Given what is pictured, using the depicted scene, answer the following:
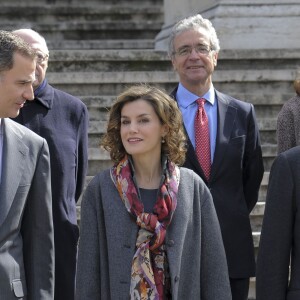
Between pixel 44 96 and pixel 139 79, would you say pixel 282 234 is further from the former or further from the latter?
pixel 139 79

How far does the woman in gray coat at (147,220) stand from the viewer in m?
4.40

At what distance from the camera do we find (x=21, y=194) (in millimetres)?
4285

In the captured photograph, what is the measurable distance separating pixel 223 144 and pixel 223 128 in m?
0.09

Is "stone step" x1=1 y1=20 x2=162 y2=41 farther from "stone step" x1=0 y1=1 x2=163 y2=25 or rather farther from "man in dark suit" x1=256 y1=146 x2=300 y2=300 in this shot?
"man in dark suit" x1=256 y1=146 x2=300 y2=300

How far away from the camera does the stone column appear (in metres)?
9.42

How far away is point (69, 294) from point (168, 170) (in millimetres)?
1210

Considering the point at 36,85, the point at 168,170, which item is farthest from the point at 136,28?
the point at 168,170

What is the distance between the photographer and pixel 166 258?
4.44 m

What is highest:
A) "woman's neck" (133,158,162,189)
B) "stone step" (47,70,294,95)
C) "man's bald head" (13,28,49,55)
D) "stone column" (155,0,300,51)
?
"stone column" (155,0,300,51)

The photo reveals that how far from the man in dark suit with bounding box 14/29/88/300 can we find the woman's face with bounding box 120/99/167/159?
96cm

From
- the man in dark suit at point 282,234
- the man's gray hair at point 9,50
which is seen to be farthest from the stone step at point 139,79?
the man in dark suit at point 282,234

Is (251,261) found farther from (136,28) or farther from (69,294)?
(136,28)

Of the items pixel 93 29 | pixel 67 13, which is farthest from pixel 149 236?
pixel 67 13

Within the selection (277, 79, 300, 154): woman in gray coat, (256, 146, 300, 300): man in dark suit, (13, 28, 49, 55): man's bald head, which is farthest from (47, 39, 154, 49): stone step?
(256, 146, 300, 300): man in dark suit
